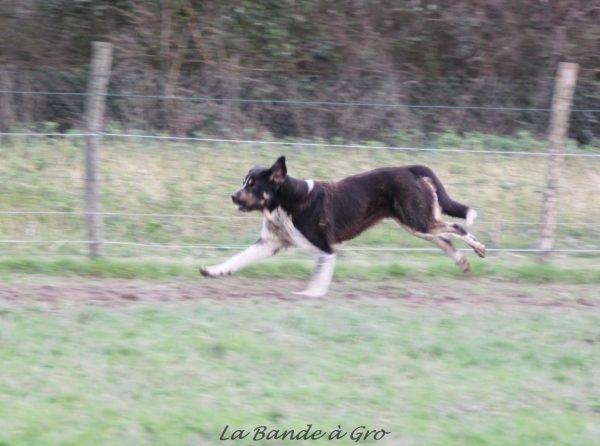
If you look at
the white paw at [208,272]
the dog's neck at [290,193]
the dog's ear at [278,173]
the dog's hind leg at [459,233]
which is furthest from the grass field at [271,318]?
the dog's ear at [278,173]

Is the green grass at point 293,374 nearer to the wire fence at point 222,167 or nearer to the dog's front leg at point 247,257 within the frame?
the dog's front leg at point 247,257

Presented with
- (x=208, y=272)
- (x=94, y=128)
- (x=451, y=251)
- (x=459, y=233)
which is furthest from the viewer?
(x=94, y=128)

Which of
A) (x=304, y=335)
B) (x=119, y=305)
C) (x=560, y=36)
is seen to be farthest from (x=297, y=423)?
(x=560, y=36)

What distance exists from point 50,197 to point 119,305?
12.5 feet

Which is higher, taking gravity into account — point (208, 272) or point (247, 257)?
point (247, 257)

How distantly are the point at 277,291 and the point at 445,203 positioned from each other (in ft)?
6.07

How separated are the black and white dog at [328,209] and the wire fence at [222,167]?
131 centimetres

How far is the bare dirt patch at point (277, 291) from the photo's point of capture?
7.08 metres

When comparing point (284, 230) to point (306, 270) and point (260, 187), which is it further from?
point (306, 270)

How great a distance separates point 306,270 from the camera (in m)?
8.38

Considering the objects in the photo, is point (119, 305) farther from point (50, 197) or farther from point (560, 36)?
point (560, 36)

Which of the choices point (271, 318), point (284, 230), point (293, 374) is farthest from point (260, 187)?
point (293, 374)

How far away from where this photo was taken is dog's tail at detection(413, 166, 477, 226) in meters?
7.69

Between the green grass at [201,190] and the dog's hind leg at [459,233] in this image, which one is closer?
the dog's hind leg at [459,233]
